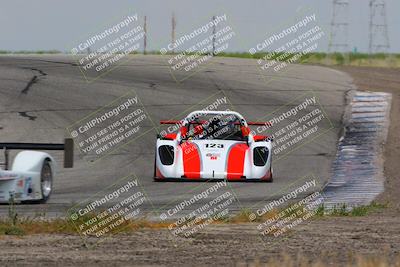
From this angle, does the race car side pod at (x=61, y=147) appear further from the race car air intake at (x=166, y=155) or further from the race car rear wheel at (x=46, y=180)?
the race car air intake at (x=166, y=155)

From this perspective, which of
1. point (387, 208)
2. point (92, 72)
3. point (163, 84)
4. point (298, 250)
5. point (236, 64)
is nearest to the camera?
Result: point (298, 250)

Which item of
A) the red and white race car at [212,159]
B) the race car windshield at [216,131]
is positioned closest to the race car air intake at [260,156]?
the red and white race car at [212,159]

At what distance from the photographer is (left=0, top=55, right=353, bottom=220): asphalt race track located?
19.4 metres

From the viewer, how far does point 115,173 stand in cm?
2147

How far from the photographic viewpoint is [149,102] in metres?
30.7

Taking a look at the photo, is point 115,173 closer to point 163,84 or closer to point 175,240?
point 175,240

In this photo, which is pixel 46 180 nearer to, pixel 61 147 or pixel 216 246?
pixel 61 147

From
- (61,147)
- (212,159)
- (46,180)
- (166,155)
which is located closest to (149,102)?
(166,155)

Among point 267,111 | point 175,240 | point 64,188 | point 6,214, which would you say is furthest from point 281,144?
point 175,240

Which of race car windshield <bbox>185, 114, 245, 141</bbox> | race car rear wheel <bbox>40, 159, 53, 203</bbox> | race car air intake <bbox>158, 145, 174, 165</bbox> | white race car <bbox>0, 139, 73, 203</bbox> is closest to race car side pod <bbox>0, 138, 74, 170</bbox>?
white race car <bbox>0, 139, 73, 203</bbox>

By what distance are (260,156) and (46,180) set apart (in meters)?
4.99

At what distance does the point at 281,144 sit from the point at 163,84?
8.64 m

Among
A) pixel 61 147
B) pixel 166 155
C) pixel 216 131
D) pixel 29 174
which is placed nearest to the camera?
pixel 29 174

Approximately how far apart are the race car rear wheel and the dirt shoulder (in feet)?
12.1
